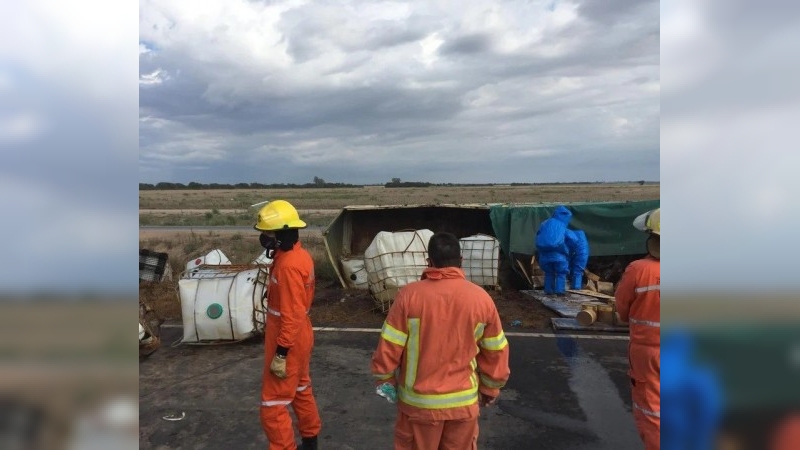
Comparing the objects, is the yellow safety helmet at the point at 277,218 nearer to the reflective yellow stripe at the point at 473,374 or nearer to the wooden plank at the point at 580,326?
the reflective yellow stripe at the point at 473,374

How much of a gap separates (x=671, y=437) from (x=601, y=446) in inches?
154

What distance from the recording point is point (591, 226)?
12.3 metres

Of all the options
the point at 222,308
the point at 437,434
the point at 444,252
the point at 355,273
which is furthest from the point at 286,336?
the point at 355,273

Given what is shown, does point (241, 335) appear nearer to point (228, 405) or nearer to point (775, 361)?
point (228, 405)

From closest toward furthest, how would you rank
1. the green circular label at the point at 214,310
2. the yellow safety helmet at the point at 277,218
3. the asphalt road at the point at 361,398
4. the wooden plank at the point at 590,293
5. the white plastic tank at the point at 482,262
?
the yellow safety helmet at the point at 277,218, the asphalt road at the point at 361,398, the green circular label at the point at 214,310, the wooden plank at the point at 590,293, the white plastic tank at the point at 482,262

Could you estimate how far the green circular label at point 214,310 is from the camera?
293 inches

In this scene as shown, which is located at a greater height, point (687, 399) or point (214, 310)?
point (687, 399)

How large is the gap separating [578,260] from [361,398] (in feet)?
22.4

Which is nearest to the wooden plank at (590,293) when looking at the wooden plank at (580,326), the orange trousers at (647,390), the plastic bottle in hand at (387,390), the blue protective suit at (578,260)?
the blue protective suit at (578,260)

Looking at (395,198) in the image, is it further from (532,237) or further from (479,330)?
(479,330)

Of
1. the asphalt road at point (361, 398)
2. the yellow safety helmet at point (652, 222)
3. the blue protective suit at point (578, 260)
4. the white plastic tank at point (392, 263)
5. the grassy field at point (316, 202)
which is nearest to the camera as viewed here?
the yellow safety helmet at point (652, 222)

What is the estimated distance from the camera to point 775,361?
0.90 m

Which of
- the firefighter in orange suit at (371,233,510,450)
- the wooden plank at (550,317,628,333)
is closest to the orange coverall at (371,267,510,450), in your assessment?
the firefighter in orange suit at (371,233,510,450)

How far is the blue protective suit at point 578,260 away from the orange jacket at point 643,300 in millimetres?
7503
